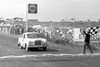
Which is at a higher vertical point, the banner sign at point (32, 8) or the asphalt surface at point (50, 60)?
the banner sign at point (32, 8)

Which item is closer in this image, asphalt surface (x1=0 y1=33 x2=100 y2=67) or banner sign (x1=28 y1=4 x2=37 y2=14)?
asphalt surface (x1=0 y1=33 x2=100 y2=67)

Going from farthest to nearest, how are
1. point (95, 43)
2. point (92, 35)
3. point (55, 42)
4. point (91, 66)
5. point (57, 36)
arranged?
point (57, 36)
point (55, 42)
point (92, 35)
point (95, 43)
point (91, 66)

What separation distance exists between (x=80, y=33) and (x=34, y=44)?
8008mm

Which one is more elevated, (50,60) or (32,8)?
(32,8)

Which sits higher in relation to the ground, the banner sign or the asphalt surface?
the banner sign

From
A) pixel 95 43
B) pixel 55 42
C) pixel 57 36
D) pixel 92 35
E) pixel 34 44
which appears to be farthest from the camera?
pixel 57 36

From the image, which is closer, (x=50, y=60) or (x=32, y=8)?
(x=50, y=60)

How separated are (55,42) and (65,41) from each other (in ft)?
7.77

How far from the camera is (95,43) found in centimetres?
2783

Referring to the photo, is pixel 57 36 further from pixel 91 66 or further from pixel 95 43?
pixel 91 66

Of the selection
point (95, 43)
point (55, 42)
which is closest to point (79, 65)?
point (95, 43)

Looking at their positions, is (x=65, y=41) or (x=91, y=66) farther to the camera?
(x=65, y=41)

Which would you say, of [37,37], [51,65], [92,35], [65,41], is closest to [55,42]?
[65,41]

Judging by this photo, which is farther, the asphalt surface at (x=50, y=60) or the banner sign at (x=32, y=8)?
the banner sign at (x=32, y=8)
